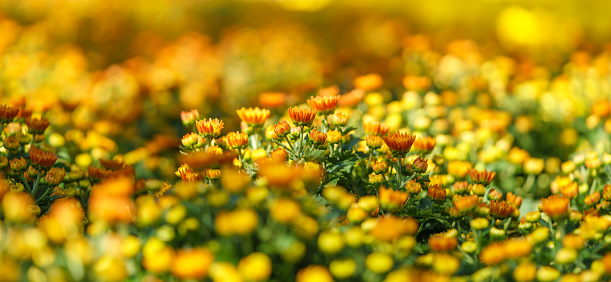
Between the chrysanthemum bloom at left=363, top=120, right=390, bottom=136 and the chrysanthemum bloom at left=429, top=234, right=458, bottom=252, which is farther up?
the chrysanthemum bloom at left=363, top=120, right=390, bottom=136

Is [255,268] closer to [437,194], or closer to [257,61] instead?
[437,194]

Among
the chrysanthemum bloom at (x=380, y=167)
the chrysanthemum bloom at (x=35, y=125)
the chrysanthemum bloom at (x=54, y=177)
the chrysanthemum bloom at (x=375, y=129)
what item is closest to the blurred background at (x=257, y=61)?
the chrysanthemum bloom at (x=35, y=125)

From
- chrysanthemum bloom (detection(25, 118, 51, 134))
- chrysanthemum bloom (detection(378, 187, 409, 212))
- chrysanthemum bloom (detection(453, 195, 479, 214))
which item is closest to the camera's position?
chrysanthemum bloom (detection(378, 187, 409, 212))

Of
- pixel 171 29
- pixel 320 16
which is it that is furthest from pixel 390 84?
pixel 320 16

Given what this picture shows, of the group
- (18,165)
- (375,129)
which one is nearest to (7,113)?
(18,165)

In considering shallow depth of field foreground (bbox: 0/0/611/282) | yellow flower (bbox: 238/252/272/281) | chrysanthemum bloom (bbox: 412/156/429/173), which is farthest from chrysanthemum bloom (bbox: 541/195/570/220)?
yellow flower (bbox: 238/252/272/281)

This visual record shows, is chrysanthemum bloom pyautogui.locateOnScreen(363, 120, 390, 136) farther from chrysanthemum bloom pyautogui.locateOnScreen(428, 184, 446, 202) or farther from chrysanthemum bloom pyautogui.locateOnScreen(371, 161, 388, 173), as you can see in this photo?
chrysanthemum bloom pyautogui.locateOnScreen(428, 184, 446, 202)

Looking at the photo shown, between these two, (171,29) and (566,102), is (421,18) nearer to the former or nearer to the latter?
(171,29)
